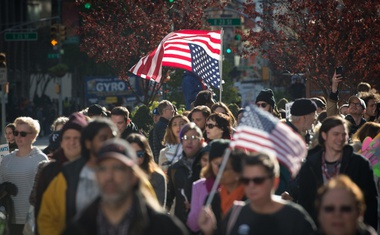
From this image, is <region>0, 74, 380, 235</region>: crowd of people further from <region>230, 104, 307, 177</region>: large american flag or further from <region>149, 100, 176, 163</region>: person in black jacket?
<region>149, 100, 176, 163</region>: person in black jacket

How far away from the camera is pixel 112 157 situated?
19.6 ft

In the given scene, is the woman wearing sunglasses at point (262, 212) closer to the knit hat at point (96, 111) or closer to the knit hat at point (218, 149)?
the knit hat at point (218, 149)

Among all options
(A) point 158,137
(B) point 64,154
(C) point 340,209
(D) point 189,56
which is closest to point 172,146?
(A) point 158,137

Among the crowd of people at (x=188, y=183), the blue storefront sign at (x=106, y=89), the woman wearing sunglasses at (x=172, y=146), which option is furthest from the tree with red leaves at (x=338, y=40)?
the blue storefront sign at (x=106, y=89)

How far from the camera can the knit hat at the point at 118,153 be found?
600 centimetres

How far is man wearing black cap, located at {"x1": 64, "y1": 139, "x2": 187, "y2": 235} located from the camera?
232 inches

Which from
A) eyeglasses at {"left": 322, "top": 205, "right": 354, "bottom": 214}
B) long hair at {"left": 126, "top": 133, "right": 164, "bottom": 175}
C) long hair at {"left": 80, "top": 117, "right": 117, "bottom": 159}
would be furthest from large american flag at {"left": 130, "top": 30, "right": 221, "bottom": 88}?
eyeglasses at {"left": 322, "top": 205, "right": 354, "bottom": 214}

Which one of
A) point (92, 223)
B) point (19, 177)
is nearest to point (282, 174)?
point (19, 177)

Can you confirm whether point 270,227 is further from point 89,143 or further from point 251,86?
point 251,86

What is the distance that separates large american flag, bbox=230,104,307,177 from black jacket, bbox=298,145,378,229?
4.94 ft

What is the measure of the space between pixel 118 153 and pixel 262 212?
117 cm

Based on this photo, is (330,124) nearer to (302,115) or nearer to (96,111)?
(302,115)

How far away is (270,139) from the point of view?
25.5ft

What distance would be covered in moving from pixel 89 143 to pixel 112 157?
178cm
